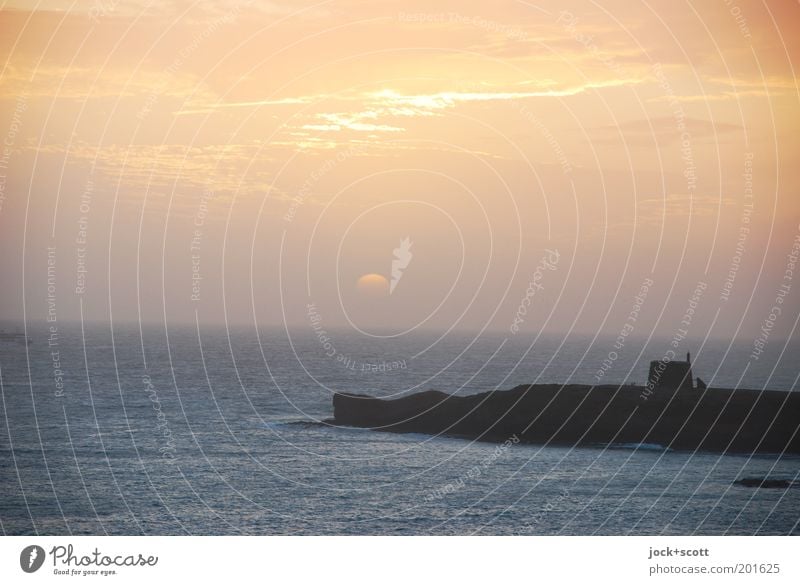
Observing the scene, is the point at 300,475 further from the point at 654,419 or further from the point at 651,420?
the point at 654,419

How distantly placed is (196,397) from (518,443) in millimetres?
45761

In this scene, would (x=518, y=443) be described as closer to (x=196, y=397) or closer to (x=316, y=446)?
(x=316, y=446)

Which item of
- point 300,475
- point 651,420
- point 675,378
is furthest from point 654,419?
point 300,475

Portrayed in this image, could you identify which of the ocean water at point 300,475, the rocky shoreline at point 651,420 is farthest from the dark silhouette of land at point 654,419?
the ocean water at point 300,475

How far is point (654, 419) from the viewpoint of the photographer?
73.8 m

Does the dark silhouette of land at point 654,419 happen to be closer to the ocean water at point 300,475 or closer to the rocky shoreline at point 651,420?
the rocky shoreline at point 651,420

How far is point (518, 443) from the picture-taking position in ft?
241

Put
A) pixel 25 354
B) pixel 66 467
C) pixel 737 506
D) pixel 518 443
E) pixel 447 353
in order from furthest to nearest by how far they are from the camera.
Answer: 1. pixel 447 353
2. pixel 25 354
3. pixel 518 443
4. pixel 66 467
5. pixel 737 506

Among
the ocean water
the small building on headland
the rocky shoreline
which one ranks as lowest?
the ocean water

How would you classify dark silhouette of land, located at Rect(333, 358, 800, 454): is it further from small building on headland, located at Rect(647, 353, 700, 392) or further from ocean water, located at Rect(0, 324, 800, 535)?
ocean water, located at Rect(0, 324, 800, 535)

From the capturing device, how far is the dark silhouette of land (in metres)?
73.2

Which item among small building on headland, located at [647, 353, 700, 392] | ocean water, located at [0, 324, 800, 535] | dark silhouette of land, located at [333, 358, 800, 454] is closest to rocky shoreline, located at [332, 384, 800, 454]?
dark silhouette of land, located at [333, 358, 800, 454]
